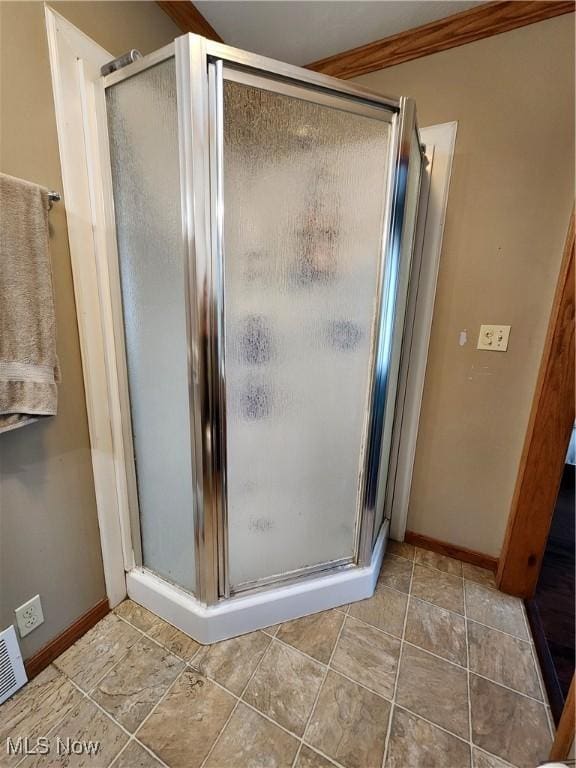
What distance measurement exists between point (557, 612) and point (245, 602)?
52.2 inches

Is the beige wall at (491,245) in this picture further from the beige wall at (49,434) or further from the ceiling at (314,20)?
the beige wall at (49,434)

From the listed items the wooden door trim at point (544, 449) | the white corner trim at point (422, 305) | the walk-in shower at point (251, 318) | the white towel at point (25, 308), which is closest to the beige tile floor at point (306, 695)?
the walk-in shower at point (251, 318)

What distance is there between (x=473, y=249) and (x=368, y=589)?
153cm

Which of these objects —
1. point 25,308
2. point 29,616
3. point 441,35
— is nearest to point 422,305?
point 441,35

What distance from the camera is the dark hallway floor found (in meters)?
1.12

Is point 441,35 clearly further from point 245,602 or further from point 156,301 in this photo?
point 245,602

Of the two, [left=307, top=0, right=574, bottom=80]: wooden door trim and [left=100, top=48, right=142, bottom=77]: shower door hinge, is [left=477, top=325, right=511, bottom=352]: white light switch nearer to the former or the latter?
[left=307, top=0, right=574, bottom=80]: wooden door trim

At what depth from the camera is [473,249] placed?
4.63ft

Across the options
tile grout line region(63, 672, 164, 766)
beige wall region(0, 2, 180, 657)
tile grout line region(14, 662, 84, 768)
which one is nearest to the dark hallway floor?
tile grout line region(63, 672, 164, 766)

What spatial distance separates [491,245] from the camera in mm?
1379

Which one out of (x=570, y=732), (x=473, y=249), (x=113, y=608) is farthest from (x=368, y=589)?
(x=473, y=249)

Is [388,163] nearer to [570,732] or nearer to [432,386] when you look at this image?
[432,386]

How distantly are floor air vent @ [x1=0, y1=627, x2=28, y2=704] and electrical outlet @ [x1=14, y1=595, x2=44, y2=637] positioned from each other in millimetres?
27

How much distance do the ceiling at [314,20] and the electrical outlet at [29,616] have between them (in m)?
2.17
